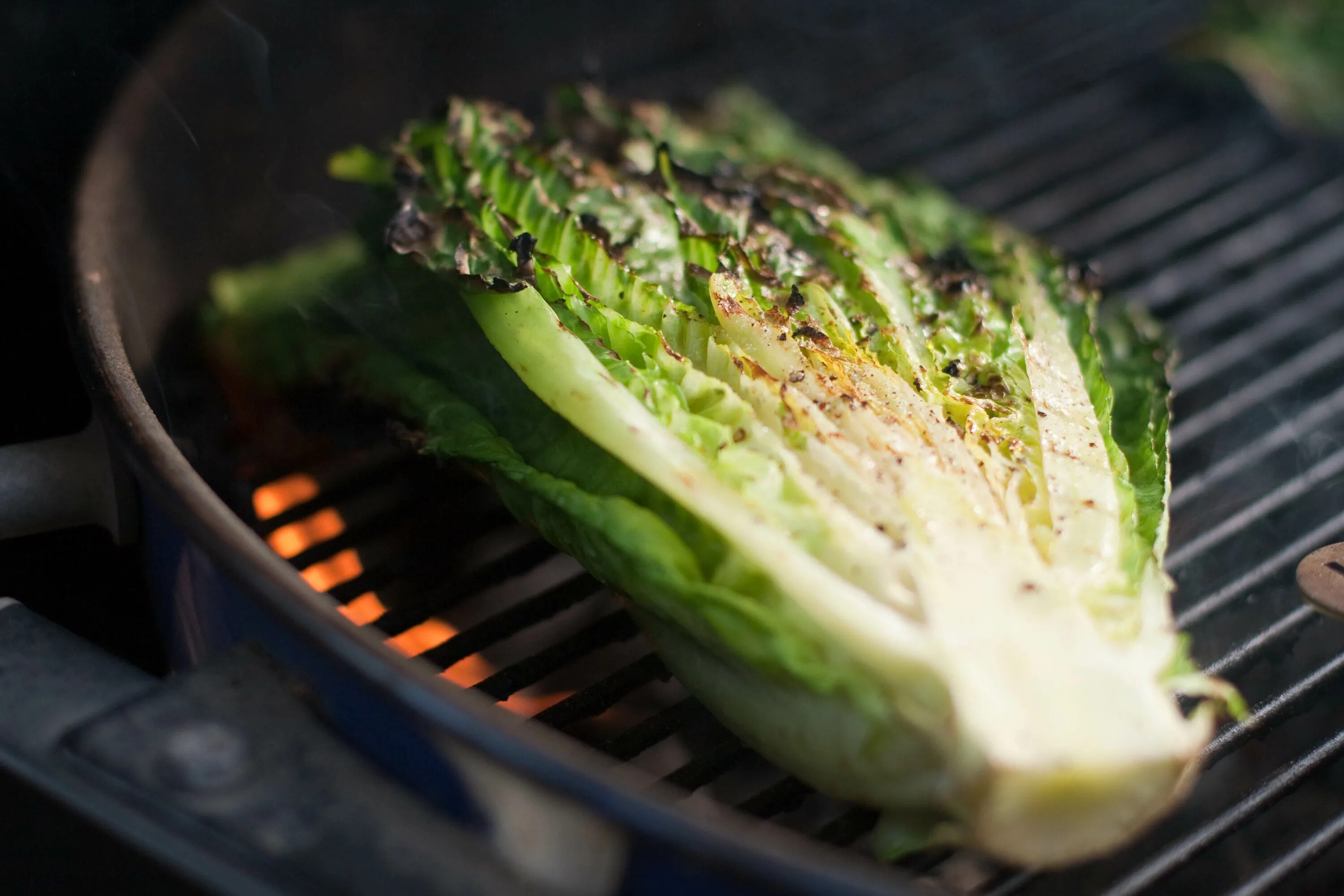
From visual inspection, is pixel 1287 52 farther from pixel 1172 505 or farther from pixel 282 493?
pixel 282 493

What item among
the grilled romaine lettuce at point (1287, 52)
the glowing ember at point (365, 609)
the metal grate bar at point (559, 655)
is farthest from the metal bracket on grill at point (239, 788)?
the grilled romaine lettuce at point (1287, 52)

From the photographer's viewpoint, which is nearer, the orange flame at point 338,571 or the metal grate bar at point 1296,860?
the metal grate bar at point 1296,860

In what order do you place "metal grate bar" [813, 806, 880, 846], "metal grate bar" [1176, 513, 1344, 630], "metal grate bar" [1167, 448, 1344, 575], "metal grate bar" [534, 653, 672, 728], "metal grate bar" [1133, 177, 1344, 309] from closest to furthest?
1. "metal grate bar" [813, 806, 880, 846]
2. "metal grate bar" [534, 653, 672, 728]
3. "metal grate bar" [1176, 513, 1344, 630]
4. "metal grate bar" [1167, 448, 1344, 575]
5. "metal grate bar" [1133, 177, 1344, 309]

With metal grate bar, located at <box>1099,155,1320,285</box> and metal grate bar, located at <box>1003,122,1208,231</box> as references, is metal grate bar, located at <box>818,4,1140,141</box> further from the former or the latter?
metal grate bar, located at <box>1099,155,1320,285</box>

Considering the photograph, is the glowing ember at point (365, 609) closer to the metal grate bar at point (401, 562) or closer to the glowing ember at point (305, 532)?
the metal grate bar at point (401, 562)

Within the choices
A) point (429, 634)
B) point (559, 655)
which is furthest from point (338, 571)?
point (559, 655)

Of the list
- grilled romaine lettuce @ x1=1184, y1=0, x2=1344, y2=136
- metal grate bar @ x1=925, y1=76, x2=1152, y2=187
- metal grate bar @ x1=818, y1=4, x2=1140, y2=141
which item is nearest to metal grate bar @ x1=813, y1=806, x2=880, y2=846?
metal grate bar @ x1=925, y1=76, x2=1152, y2=187

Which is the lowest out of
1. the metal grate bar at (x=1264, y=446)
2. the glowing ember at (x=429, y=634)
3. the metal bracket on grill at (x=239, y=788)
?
the glowing ember at (x=429, y=634)

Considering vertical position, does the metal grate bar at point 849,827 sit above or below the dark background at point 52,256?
below
